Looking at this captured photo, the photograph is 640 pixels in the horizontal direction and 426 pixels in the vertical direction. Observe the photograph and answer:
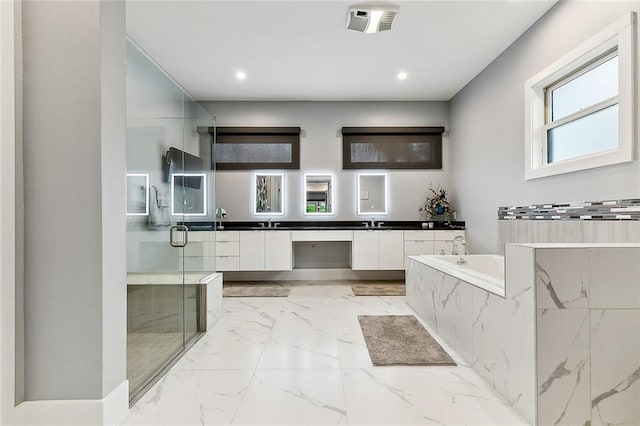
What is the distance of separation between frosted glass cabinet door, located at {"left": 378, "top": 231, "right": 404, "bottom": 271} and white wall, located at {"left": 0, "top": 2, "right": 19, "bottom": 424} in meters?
3.84

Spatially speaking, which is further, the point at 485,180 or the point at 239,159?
the point at 239,159

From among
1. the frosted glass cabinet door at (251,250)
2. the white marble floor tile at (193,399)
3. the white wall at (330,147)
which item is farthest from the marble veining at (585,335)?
the white wall at (330,147)

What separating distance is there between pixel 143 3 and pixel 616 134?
3.66m

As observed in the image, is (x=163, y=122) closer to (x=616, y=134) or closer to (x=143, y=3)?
(x=143, y=3)

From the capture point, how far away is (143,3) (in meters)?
2.78

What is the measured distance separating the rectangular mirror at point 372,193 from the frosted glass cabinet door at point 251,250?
157 centimetres

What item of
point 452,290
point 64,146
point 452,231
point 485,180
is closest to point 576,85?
point 485,180

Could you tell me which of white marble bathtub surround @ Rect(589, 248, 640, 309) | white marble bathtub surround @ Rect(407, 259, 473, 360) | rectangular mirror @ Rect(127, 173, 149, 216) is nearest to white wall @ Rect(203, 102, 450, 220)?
white marble bathtub surround @ Rect(407, 259, 473, 360)

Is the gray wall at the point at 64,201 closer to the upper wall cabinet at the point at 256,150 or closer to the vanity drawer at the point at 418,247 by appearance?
the upper wall cabinet at the point at 256,150

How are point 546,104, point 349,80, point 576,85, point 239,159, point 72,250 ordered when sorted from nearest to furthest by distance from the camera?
point 72,250 < point 576,85 < point 546,104 < point 349,80 < point 239,159

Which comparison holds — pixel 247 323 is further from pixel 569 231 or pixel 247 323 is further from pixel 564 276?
pixel 569 231

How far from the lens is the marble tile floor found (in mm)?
1605

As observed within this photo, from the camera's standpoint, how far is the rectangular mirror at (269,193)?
201 inches

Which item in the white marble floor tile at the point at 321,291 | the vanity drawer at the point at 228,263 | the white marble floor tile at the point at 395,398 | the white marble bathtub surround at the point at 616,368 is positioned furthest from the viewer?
the vanity drawer at the point at 228,263
